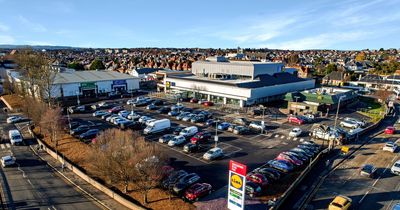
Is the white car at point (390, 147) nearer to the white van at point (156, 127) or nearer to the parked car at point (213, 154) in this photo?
the parked car at point (213, 154)

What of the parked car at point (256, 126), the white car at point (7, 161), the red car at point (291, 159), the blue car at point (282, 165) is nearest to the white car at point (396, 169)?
the red car at point (291, 159)

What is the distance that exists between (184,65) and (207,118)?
262 ft

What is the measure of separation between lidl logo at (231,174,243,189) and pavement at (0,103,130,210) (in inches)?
455

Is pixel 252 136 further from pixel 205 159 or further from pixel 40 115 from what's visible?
pixel 40 115

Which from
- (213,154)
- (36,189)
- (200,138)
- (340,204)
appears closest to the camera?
(340,204)

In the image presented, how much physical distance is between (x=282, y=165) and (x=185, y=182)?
11.7m

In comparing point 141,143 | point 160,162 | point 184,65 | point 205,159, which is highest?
point 184,65

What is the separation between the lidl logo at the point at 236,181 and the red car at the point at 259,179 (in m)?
8.28

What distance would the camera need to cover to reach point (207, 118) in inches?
2025

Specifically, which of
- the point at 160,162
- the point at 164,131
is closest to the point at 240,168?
the point at 160,162

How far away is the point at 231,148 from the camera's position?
36.1 metres

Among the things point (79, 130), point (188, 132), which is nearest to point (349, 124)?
point (188, 132)

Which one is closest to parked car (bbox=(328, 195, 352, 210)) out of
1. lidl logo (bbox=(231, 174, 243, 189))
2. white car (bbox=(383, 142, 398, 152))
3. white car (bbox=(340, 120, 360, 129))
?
lidl logo (bbox=(231, 174, 243, 189))

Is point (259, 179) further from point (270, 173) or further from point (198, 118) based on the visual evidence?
point (198, 118)
